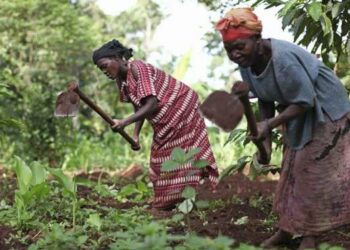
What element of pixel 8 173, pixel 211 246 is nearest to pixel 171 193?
pixel 211 246

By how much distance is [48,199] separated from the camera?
4.70 m

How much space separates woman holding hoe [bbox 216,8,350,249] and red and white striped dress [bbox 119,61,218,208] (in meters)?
1.54

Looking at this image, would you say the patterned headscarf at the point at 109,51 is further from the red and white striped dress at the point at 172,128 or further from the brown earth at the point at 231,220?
the brown earth at the point at 231,220

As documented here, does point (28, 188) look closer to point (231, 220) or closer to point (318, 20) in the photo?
point (231, 220)

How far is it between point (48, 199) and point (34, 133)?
5.13 metres

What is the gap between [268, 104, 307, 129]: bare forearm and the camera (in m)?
2.98

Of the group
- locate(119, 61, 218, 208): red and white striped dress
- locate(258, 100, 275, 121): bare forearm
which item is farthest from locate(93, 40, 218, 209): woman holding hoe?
locate(258, 100, 275, 121): bare forearm

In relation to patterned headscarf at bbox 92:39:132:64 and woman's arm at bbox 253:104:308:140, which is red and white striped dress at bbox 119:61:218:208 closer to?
patterned headscarf at bbox 92:39:132:64

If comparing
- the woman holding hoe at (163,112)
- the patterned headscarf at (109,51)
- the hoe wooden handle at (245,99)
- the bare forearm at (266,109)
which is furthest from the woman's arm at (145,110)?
the hoe wooden handle at (245,99)

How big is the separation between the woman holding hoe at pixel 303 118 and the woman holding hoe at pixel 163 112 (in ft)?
4.94

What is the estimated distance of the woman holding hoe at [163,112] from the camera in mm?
4656

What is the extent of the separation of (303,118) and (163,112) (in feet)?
5.82

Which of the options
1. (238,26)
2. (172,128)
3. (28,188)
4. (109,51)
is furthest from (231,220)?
(238,26)

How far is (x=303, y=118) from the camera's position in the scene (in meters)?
3.20
